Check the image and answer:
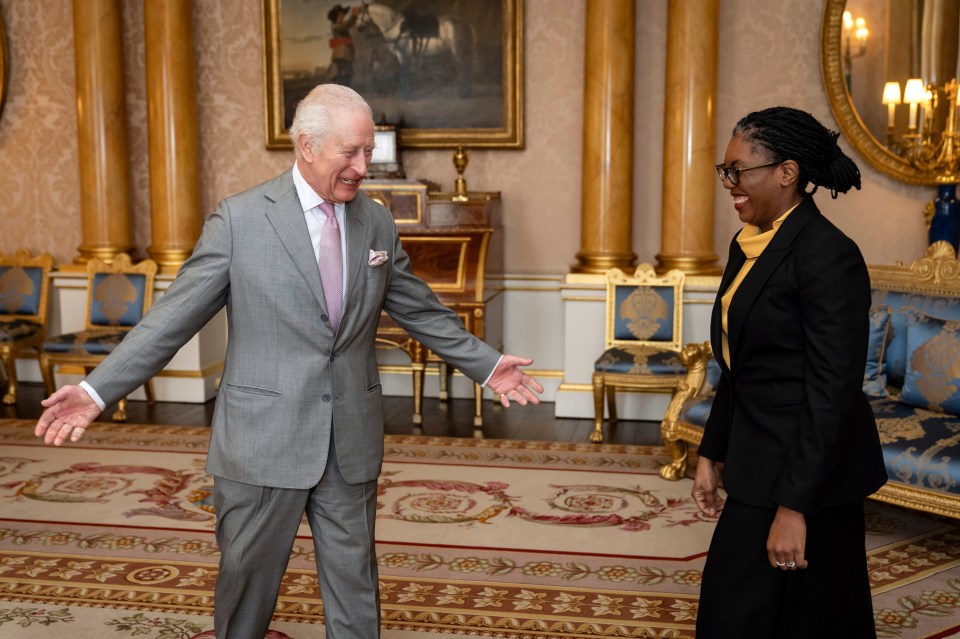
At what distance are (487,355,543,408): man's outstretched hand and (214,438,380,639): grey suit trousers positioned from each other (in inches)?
18.4

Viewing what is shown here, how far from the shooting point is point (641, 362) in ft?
20.5

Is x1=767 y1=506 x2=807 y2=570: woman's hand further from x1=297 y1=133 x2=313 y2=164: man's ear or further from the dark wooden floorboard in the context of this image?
the dark wooden floorboard

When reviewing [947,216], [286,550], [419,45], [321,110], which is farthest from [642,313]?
[321,110]

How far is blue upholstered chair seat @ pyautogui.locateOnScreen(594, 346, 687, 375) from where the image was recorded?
20.2 feet

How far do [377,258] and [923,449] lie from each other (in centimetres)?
282

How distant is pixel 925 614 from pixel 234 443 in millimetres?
2645

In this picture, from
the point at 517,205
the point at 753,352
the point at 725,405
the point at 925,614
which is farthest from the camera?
the point at 517,205

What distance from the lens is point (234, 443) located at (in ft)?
8.25

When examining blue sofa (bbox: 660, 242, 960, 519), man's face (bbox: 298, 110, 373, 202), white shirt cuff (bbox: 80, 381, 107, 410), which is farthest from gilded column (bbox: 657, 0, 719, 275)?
white shirt cuff (bbox: 80, 381, 107, 410)

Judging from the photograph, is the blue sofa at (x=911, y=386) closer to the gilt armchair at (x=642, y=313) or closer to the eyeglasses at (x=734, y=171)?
the gilt armchair at (x=642, y=313)

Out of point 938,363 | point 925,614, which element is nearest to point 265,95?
point 938,363

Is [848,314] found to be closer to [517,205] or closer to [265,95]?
[517,205]

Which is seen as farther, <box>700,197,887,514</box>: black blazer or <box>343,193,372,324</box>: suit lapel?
<box>343,193,372,324</box>: suit lapel

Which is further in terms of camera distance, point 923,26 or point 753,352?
point 923,26
